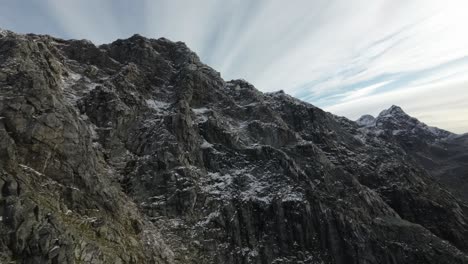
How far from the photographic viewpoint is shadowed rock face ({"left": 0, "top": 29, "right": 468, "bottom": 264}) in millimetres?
30219

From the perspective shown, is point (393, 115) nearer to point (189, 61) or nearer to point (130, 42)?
point (189, 61)

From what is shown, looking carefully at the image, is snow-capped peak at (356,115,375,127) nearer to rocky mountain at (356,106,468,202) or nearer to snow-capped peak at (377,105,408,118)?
rocky mountain at (356,106,468,202)

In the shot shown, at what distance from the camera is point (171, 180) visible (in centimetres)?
4441

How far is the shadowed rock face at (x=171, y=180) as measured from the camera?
30.2m

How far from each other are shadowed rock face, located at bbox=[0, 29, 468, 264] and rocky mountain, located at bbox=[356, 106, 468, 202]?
4686cm

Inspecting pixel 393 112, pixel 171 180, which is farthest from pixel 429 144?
pixel 171 180

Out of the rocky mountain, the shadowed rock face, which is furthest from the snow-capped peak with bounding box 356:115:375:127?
the shadowed rock face

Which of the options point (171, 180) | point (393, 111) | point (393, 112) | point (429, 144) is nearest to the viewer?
point (171, 180)

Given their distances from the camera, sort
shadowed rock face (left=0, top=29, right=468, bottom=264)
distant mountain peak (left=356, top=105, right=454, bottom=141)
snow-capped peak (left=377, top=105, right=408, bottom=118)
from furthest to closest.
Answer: snow-capped peak (left=377, top=105, right=408, bottom=118) → distant mountain peak (left=356, top=105, right=454, bottom=141) → shadowed rock face (left=0, top=29, right=468, bottom=264)

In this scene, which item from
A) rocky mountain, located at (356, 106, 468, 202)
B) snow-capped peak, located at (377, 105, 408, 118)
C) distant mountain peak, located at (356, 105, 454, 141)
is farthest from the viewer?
snow-capped peak, located at (377, 105, 408, 118)

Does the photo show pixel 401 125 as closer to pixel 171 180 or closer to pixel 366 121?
pixel 366 121

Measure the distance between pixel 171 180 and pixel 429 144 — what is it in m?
149

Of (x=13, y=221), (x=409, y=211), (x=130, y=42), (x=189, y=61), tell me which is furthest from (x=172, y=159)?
(x=409, y=211)

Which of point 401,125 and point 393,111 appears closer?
A: point 401,125
